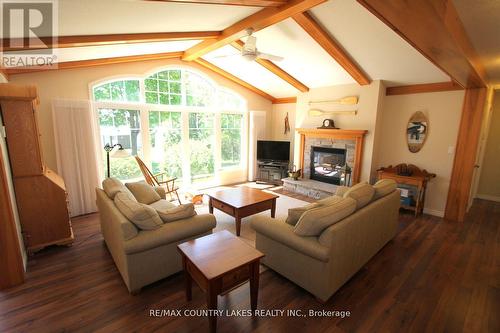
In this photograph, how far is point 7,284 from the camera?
7.48ft

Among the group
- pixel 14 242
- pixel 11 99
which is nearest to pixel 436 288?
pixel 14 242

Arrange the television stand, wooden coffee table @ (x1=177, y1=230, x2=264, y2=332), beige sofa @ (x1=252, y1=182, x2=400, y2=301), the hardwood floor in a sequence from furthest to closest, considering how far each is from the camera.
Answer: the television stand → beige sofa @ (x1=252, y1=182, x2=400, y2=301) → the hardwood floor → wooden coffee table @ (x1=177, y1=230, x2=264, y2=332)

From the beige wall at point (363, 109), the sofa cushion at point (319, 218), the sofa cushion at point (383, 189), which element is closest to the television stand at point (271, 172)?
the beige wall at point (363, 109)

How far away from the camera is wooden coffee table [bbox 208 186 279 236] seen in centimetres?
335

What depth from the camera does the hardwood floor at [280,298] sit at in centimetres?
190

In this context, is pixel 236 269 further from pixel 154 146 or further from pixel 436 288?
pixel 154 146

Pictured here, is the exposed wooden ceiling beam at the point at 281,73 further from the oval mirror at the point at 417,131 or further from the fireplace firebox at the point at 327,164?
the oval mirror at the point at 417,131

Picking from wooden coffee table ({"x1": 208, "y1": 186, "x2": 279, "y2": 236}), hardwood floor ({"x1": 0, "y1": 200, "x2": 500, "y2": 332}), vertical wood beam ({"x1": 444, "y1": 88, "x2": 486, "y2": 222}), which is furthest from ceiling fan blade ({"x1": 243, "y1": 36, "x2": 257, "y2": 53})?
vertical wood beam ({"x1": 444, "y1": 88, "x2": 486, "y2": 222})

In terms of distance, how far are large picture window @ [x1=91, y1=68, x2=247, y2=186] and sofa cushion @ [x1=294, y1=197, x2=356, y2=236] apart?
3.85 meters

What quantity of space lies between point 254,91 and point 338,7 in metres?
3.76

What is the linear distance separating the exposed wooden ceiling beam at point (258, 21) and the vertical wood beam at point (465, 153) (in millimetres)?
3322

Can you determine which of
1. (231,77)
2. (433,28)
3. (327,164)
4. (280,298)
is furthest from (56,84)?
(327,164)

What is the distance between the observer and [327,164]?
552 centimetres

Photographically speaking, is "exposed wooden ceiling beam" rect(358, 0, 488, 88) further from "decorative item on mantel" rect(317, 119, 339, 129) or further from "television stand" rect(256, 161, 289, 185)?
"television stand" rect(256, 161, 289, 185)
